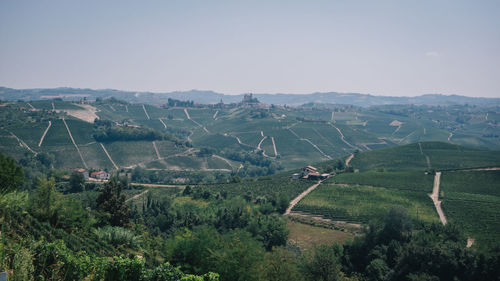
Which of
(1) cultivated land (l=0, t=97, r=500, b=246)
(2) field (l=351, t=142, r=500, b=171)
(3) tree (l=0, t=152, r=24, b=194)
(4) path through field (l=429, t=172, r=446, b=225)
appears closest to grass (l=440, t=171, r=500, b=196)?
(1) cultivated land (l=0, t=97, r=500, b=246)

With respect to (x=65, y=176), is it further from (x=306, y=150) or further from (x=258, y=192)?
(x=306, y=150)

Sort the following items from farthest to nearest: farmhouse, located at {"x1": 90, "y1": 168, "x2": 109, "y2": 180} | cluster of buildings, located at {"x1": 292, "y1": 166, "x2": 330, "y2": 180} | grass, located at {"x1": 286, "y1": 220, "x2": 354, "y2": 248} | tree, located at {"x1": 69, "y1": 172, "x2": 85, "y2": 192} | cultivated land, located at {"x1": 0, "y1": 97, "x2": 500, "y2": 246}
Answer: farmhouse, located at {"x1": 90, "y1": 168, "x2": 109, "y2": 180}
cluster of buildings, located at {"x1": 292, "y1": 166, "x2": 330, "y2": 180}
tree, located at {"x1": 69, "y1": 172, "x2": 85, "y2": 192}
cultivated land, located at {"x1": 0, "y1": 97, "x2": 500, "y2": 246}
grass, located at {"x1": 286, "y1": 220, "x2": 354, "y2": 248}

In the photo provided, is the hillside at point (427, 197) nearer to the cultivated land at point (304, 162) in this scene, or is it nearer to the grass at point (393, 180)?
the grass at point (393, 180)

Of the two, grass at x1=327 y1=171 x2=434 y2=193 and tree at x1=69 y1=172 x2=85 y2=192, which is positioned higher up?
grass at x1=327 y1=171 x2=434 y2=193

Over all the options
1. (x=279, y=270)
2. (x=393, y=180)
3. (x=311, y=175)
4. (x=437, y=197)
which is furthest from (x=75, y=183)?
(x=437, y=197)

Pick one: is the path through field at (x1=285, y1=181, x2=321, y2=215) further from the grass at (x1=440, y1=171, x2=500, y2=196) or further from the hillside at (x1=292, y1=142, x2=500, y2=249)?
the grass at (x1=440, y1=171, x2=500, y2=196)

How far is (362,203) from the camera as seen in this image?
199ft

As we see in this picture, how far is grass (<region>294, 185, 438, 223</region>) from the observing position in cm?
5528

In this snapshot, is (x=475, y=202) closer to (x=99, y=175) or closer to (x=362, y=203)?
(x=362, y=203)

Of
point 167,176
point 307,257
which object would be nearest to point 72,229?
point 307,257

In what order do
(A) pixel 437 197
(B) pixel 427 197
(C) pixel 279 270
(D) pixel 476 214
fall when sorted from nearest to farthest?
1. (C) pixel 279 270
2. (D) pixel 476 214
3. (B) pixel 427 197
4. (A) pixel 437 197

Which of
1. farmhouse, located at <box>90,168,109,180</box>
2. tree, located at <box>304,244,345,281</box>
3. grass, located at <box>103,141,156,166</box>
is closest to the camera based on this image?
tree, located at <box>304,244,345,281</box>

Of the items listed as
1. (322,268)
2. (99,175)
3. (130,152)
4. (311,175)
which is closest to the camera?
(322,268)

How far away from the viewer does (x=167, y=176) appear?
12162 cm
